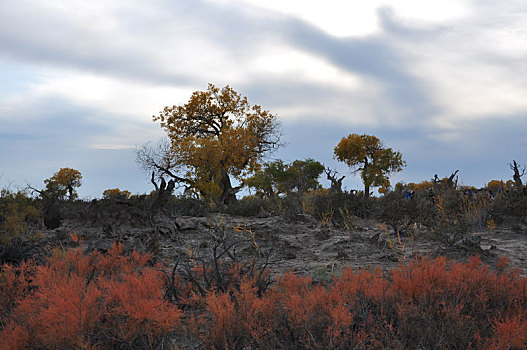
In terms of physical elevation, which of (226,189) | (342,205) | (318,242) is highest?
(226,189)

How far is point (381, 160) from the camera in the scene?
1563 inches

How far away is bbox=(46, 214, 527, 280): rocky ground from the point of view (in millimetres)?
5660

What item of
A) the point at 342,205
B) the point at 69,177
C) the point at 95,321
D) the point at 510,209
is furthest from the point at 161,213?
the point at 69,177

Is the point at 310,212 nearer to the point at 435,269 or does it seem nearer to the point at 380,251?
the point at 380,251

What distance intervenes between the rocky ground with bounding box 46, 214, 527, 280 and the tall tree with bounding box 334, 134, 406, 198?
102ft

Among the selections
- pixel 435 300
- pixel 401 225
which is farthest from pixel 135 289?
pixel 401 225

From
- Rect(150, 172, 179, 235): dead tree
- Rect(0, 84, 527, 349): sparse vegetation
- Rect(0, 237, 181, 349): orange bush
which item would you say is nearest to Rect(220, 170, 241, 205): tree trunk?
Rect(0, 84, 527, 349): sparse vegetation

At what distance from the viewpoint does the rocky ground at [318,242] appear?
18.6 ft

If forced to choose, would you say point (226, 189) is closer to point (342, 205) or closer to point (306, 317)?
point (342, 205)

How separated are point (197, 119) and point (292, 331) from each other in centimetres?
3187

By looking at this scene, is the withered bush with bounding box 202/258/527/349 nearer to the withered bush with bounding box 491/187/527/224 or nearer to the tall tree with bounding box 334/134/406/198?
the withered bush with bounding box 491/187/527/224

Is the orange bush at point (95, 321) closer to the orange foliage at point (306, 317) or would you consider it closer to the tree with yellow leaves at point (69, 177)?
the orange foliage at point (306, 317)

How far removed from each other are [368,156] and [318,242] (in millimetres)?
35035

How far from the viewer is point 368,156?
133 feet
